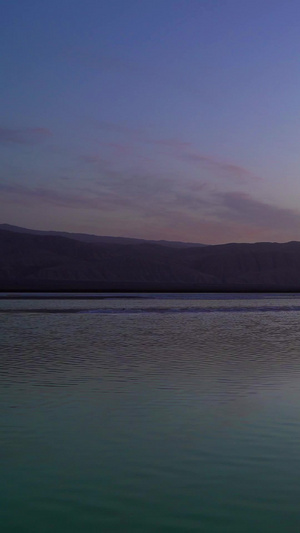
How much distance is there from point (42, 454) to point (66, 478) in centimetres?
90

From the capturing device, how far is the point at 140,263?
16875 cm

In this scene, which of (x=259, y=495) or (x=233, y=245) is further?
(x=233, y=245)

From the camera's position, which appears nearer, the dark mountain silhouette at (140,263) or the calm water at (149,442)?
the calm water at (149,442)

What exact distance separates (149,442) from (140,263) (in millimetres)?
160969

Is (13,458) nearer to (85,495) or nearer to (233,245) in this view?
(85,495)

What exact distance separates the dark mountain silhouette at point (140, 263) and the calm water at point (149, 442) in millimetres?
130182

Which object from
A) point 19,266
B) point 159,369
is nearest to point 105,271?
point 19,266

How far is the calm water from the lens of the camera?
5617 mm

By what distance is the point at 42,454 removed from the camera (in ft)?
23.9

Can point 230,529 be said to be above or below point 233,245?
below

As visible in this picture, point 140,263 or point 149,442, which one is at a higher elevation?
point 140,263

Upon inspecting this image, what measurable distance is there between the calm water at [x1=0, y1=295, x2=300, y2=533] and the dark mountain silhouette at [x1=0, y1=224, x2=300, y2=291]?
130m

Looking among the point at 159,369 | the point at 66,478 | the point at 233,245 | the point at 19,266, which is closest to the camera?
the point at 66,478

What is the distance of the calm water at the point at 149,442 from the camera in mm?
5617
